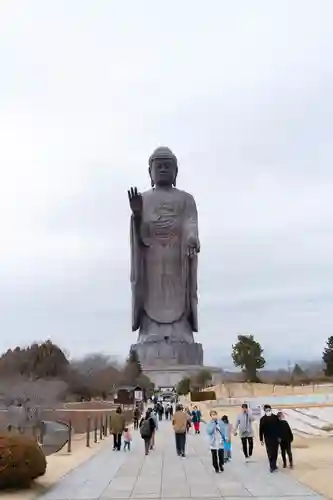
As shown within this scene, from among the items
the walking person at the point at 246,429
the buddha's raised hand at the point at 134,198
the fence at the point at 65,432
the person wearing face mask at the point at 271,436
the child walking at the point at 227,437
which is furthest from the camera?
the buddha's raised hand at the point at 134,198

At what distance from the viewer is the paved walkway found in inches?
379

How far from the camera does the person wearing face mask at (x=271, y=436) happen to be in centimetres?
1192

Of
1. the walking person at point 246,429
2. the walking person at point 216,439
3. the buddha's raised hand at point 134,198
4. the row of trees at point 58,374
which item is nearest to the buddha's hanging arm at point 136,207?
the buddha's raised hand at point 134,198

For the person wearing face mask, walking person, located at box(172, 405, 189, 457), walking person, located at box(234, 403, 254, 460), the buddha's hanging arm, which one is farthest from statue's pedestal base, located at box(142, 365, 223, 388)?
the person wearing face mask

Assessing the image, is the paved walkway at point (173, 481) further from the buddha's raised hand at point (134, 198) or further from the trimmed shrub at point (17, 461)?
the buddha's raised hand at point (134, 198)

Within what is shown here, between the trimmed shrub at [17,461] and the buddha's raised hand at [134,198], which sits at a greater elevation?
the buddha's raised hand at [134,198]

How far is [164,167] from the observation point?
67438 mm

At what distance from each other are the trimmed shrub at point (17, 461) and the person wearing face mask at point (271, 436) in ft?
12.5

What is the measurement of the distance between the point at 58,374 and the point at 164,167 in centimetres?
2200

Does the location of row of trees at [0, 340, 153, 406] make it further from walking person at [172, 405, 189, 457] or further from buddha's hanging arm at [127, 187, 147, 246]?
walking person at [172, 405, 189, 457]

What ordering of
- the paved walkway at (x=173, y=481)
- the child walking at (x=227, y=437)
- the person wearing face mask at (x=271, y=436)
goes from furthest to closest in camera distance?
the child walking at (x=227, y=437), the person wearing face mask at (x=271, y=436), the paved walkway at (x=173, y=481)

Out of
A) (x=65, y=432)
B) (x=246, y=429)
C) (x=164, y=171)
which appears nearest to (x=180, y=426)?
(x=246, y=429)

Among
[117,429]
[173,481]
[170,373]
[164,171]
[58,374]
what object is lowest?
[173,481]

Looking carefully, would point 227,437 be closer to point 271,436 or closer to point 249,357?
point 271,436
